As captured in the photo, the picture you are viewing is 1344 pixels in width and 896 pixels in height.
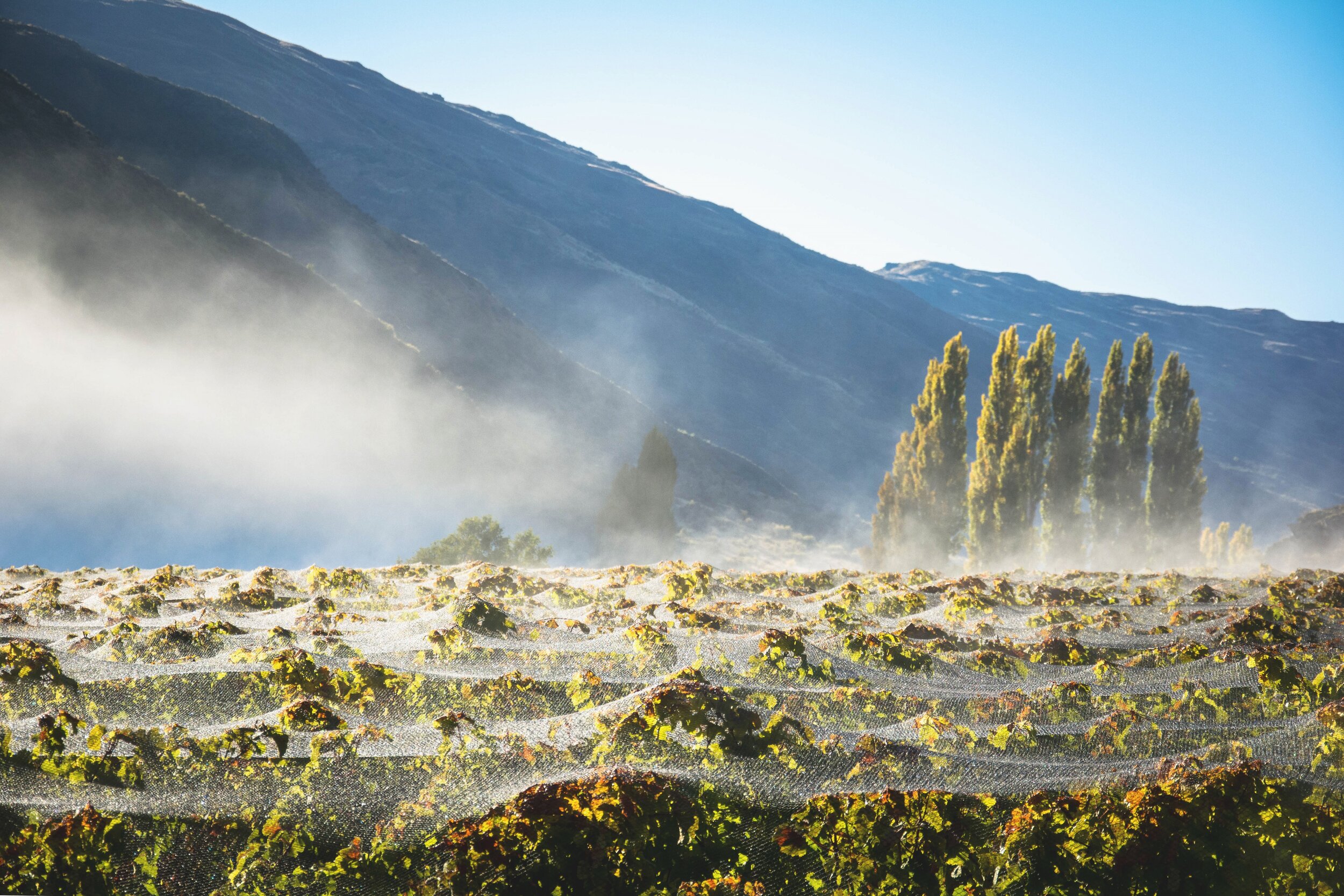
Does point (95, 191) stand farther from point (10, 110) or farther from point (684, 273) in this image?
point (684, 273)

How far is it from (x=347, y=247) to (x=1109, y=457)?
1916 inches

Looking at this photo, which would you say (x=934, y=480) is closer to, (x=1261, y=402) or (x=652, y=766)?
(x=652, y=766)

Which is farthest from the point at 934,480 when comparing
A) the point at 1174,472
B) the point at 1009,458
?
the point at 1174,472

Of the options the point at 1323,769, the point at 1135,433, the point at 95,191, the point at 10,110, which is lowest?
the point at 1323,769

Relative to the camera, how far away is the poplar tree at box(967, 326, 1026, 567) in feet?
88.5

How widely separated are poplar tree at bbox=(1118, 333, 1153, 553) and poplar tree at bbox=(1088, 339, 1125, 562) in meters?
0.22

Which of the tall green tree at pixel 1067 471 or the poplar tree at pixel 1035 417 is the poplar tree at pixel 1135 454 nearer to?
the tall green tree at pixel 1067 471

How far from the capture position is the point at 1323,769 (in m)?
2.92

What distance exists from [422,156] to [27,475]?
4059 inches

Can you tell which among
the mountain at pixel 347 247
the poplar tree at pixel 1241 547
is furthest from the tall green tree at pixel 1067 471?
the poplar tree at pixel 1241 547

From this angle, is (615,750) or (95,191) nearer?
(615,750)

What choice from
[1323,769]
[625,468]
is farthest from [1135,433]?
[1323,769]

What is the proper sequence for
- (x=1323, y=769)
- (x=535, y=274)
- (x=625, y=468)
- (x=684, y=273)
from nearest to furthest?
1. (x=1323, y=769)
2. (x=625, y=468)
3. (x=535, y=274)
4. (x=684, y=273)

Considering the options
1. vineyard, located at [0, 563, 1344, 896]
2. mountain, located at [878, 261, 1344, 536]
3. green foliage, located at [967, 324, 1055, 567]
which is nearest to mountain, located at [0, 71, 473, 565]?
vineyard, located at [0, 563, 1344, 896]
